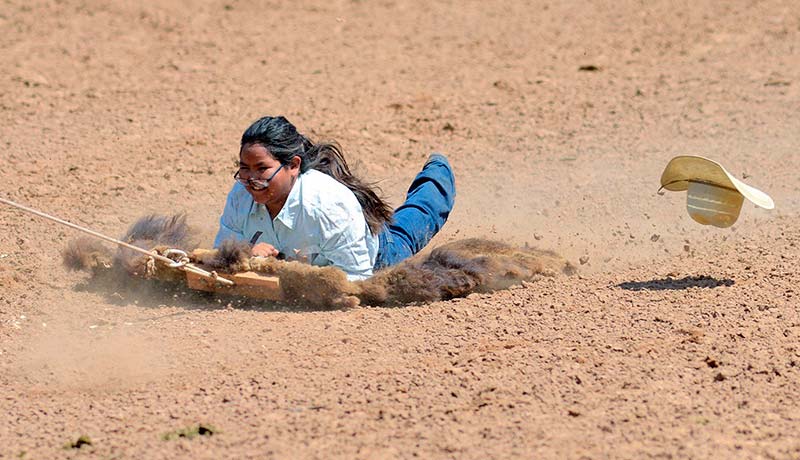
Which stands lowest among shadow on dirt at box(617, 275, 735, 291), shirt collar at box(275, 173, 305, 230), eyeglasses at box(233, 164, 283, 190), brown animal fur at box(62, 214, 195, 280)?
brown animal fur at box(62, 214, 195, 280)

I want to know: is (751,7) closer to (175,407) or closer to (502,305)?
(502,305)

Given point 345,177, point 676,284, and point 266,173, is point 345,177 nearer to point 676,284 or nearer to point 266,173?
point 266,173

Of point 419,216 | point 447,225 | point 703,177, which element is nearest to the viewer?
point 703,177

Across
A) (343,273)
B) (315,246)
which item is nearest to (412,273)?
(343,273)

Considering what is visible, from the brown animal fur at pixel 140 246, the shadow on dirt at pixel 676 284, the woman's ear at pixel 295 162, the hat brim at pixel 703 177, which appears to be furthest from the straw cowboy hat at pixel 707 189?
the brown animal fur at pixel 140 246

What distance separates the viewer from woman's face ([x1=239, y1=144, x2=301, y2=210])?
5.04 meters

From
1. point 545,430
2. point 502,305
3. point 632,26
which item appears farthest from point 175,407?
point 632,26

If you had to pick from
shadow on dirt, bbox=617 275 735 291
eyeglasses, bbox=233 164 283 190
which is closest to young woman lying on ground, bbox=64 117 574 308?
eyeglasses, bbox=233 164 283 190

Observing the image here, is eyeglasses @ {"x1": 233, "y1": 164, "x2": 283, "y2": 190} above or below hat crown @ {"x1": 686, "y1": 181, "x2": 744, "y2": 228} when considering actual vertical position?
below

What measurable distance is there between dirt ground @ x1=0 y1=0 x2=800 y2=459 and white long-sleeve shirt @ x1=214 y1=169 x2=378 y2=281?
29 centimetres

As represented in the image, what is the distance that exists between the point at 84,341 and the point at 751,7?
8333mm

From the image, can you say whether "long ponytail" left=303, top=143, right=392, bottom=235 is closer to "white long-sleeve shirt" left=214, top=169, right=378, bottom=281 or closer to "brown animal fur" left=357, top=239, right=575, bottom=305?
"white long-sleeve shirt" left=214, top=169, right=378, bottom=281

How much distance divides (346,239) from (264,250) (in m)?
0.38

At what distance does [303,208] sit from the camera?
5078 mm
